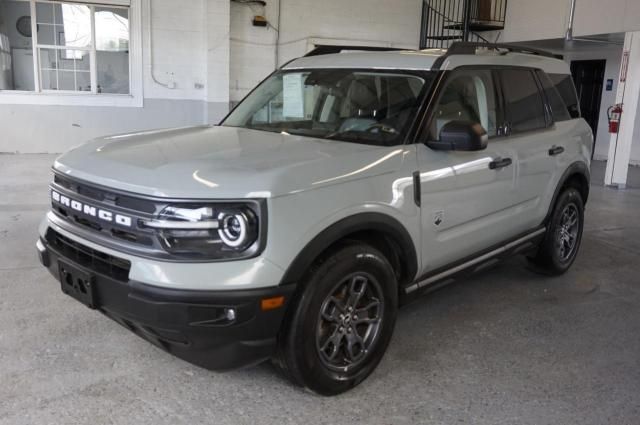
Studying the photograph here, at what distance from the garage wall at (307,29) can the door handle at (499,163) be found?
9027 mm

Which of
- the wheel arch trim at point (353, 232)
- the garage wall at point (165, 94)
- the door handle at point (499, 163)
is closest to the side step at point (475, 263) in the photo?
the wheel arch trim at point (353, 232)

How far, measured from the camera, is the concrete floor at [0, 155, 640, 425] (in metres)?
2.64

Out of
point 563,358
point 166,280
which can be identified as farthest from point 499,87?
point 166,280

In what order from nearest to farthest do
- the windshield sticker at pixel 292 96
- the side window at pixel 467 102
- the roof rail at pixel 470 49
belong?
1. the side window at pixel 467 102
2. the roof rail at pixel 470 49
3. the windshield sticker at pixel 292 96

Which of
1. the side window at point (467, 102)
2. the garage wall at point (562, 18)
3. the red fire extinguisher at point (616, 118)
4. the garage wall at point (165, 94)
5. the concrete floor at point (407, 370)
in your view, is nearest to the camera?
the concrete floor at point (407, 370)

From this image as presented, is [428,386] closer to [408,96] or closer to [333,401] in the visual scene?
[333,401]

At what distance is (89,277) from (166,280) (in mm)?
459

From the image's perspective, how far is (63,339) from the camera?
129 inches

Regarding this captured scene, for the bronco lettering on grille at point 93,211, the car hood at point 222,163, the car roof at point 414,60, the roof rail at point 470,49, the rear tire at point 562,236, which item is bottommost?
the rear tire at point 562,236

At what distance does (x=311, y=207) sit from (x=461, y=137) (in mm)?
992

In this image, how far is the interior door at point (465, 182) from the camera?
3.07 meters

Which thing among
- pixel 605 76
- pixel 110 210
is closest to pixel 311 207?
pixel 110 210

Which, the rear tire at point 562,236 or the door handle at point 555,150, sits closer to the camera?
the door handle at point 555,150

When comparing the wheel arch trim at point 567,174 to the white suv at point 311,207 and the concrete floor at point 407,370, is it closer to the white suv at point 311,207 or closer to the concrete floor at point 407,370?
the white suv at point 311,207
